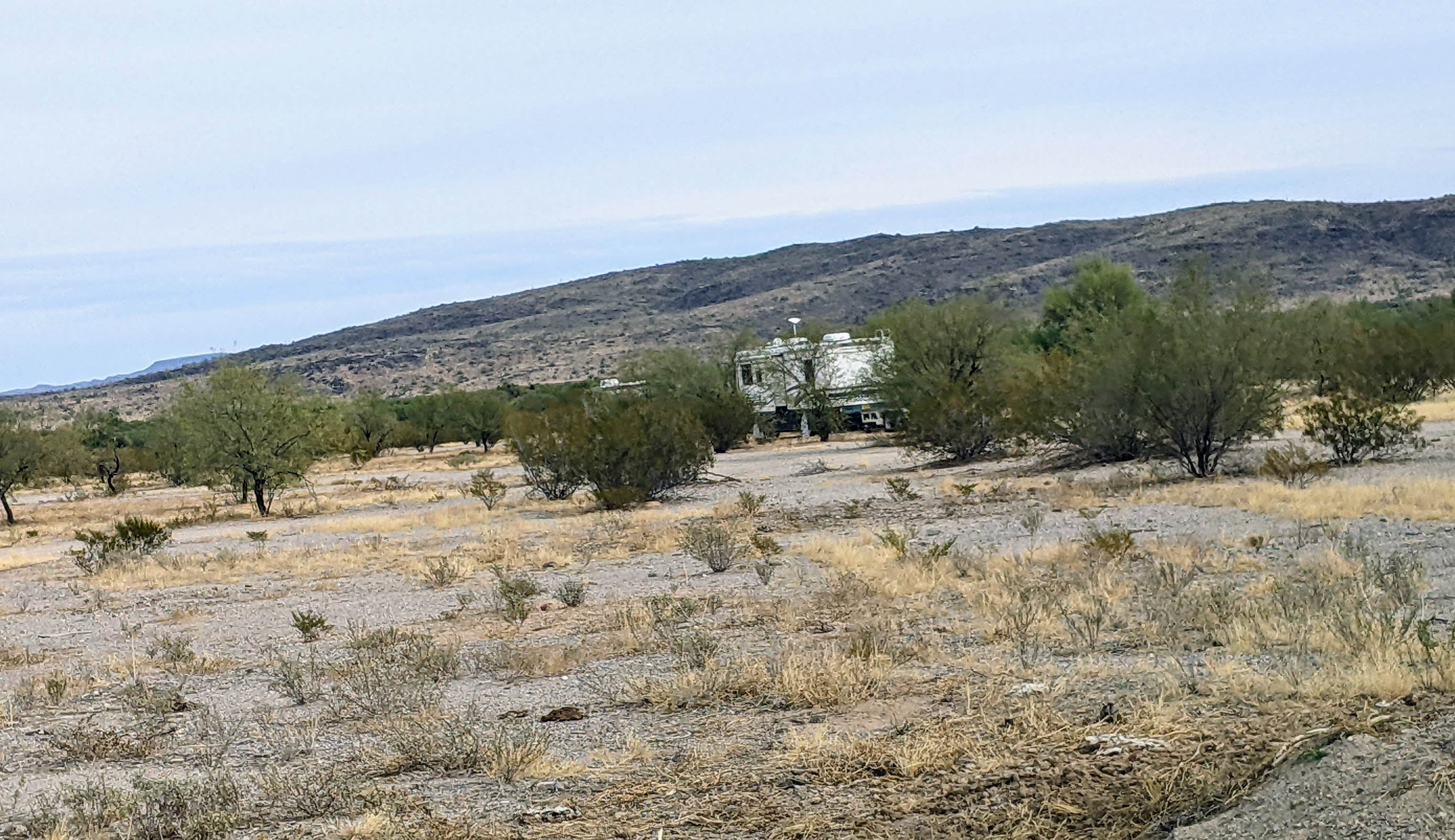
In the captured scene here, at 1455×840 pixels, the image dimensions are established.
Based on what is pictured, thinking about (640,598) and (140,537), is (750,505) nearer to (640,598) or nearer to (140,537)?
(640,598)

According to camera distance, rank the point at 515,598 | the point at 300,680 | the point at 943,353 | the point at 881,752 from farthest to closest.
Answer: the point at 943,353, the point at 515,598, the point at 300,680, the point at 881,752

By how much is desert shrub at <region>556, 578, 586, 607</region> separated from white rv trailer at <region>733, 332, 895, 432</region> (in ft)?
134

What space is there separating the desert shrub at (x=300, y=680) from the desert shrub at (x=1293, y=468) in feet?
52.6

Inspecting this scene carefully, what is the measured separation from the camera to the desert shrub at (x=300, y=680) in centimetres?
1046

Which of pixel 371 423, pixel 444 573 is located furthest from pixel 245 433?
pixel 371 423

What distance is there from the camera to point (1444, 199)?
4865 inches

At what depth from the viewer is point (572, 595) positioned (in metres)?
15.1

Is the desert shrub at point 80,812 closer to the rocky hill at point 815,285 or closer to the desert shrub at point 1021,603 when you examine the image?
the desert shrub at point 1021,603

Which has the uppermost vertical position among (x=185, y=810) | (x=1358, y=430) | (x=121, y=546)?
(x=121, y=546)

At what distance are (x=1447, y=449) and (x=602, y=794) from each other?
2462cm

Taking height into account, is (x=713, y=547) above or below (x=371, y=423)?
below

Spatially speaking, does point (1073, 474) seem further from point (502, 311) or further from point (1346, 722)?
point (502, 311)

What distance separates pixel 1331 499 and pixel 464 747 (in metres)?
15.0

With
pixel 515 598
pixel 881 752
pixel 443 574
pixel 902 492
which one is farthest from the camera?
pixel 902 492
